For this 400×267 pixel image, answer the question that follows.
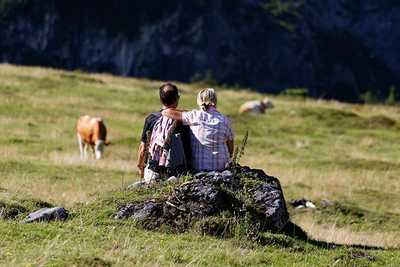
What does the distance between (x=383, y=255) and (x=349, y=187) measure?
12.3 metres

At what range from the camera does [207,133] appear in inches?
513

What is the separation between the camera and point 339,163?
93.0ft

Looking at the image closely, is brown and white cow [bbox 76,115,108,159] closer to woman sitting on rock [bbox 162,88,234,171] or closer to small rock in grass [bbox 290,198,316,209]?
small rock in grass [bbox 290,198,316,209]

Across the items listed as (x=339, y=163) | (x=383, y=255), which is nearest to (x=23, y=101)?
(x=339, y=163)

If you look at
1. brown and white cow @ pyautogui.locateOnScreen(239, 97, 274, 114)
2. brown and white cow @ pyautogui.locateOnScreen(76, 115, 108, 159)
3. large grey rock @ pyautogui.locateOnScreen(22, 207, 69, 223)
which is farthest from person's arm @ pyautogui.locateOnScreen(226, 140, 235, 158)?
brown and white cow @ pyautogui.locateOnScreen(239, 97, 274, 114)

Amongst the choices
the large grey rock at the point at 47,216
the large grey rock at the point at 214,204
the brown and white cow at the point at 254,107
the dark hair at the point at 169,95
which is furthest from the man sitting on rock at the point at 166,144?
the brown and white cow at the point at 254,107

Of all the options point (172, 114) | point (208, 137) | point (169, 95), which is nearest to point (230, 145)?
point (208, 137)

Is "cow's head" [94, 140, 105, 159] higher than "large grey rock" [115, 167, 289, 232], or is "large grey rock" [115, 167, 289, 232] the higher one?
"large grey rock" [115, 167, 289, 232]

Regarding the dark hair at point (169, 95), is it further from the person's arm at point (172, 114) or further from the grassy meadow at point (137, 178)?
the grassy meadow at point (137, 178)

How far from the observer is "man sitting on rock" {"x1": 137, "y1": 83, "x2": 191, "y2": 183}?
12.9 m

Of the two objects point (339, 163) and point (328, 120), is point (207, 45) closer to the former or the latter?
point (328, 120)

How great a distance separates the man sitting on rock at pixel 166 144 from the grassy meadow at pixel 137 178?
0.78 meters

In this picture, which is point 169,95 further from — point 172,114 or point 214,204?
point 214,204

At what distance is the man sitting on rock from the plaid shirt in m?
0.16
